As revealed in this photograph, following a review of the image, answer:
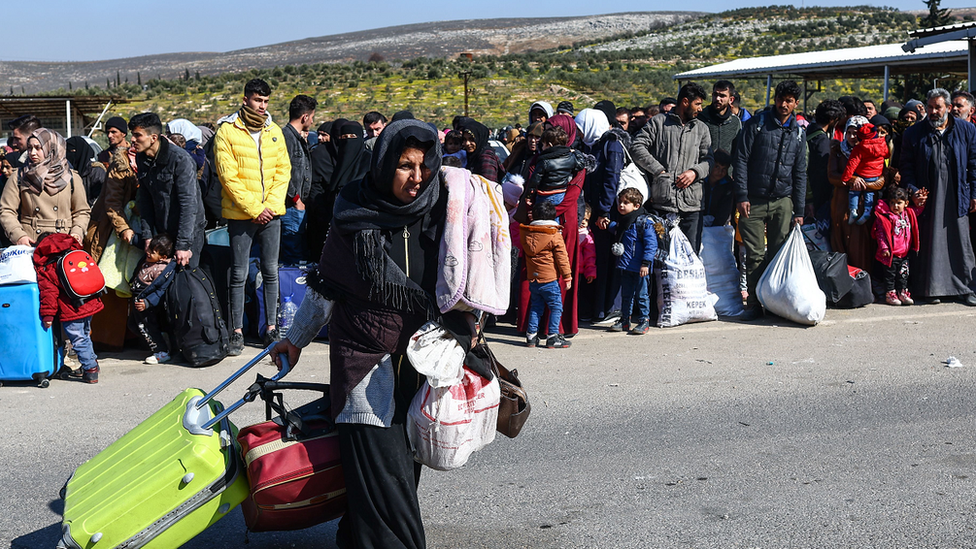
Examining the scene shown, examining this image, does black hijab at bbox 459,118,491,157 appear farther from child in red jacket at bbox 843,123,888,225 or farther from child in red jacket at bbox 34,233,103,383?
child in red jacket at bbox 34,233,103,383

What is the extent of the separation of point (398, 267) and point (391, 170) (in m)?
0.36

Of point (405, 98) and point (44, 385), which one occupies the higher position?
point (405, 98)

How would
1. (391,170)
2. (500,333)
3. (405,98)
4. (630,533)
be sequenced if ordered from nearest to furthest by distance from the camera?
(391,170) → (630,533) → (500,333) → (405,98)

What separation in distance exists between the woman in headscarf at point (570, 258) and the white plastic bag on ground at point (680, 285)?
2.98 ft

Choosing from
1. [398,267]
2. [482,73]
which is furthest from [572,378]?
[482,73]

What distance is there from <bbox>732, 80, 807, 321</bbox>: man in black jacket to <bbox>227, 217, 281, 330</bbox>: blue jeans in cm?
461

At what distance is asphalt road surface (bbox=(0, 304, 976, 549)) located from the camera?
4113 millimetres

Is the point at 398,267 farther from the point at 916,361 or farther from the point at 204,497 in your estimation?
the point at 916,361

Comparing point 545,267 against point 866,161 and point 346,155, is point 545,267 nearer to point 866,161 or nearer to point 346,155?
point 346,155

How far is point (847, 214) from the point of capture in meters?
9.56

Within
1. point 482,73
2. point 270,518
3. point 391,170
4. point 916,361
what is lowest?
point 916,361

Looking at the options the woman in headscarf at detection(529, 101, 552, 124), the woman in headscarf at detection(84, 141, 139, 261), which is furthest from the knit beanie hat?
the woman in headscarf at detection(529, 101, 552, 124)

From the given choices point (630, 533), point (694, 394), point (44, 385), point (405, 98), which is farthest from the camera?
point (405, 98)

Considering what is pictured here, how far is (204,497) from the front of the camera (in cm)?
323
